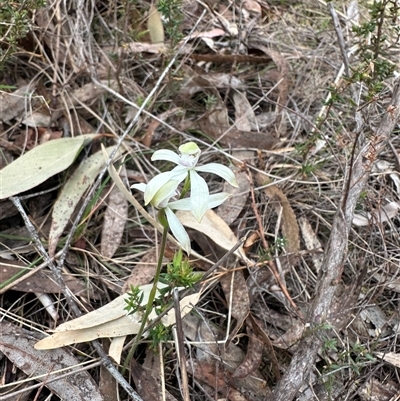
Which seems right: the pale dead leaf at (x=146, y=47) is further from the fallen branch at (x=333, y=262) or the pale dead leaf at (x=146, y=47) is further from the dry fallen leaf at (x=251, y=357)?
the dry fallen leaf at (x=251, y=357)

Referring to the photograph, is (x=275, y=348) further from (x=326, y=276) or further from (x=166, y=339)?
(x=166, y=339)

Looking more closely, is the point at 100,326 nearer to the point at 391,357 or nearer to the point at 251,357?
the point at 251,357

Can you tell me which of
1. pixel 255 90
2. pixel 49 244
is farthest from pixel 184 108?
pixel 49 244

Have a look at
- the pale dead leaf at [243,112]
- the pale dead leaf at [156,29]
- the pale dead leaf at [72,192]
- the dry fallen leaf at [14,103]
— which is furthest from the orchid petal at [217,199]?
the pale dead leaf at [156,29]

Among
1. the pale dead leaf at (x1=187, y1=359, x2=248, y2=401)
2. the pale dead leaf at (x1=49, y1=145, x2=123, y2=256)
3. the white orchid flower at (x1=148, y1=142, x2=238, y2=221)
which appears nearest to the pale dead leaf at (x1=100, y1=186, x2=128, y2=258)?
the pale dead leaf at (x1=49, y1=145, x2=123, y2=256)

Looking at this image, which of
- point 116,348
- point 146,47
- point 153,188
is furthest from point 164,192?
point 146,47

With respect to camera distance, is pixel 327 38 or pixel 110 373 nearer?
pixel 110 373

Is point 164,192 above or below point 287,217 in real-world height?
above
